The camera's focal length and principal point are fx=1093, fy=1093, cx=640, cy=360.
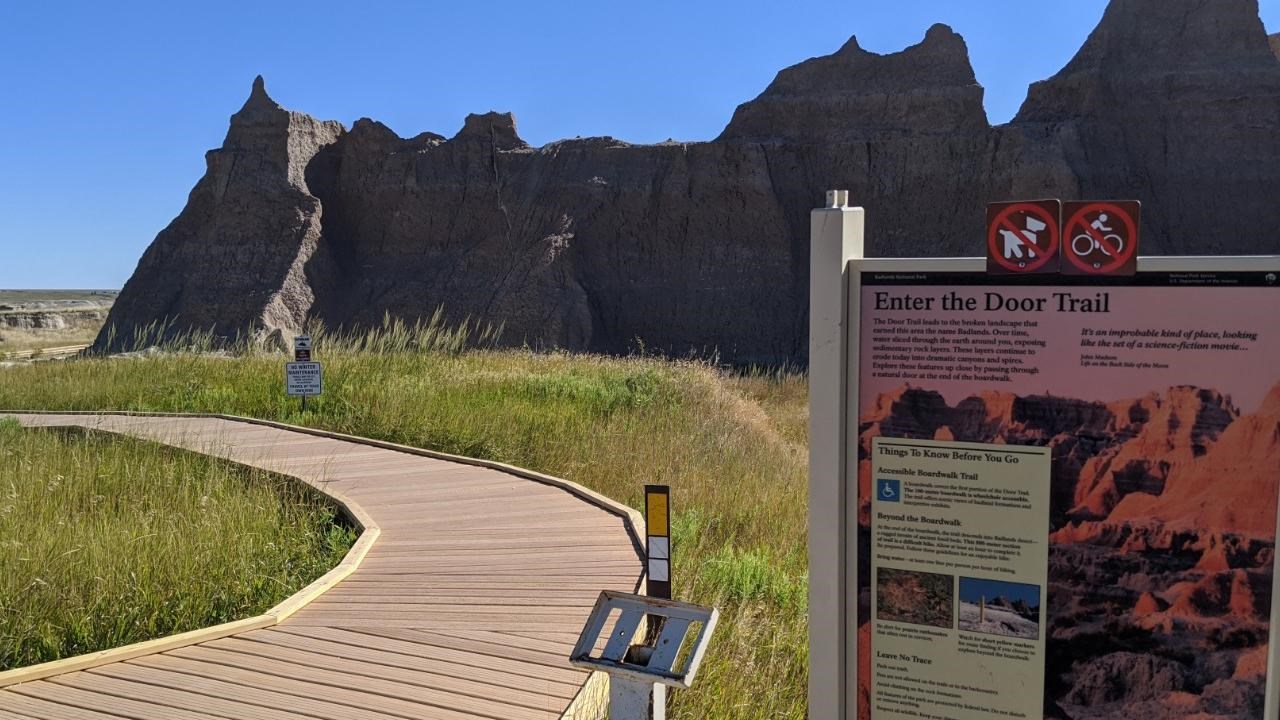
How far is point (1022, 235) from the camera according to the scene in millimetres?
2971

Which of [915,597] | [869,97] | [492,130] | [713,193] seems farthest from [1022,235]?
[492,130]

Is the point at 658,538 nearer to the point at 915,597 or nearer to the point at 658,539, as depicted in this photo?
the point at 658,539

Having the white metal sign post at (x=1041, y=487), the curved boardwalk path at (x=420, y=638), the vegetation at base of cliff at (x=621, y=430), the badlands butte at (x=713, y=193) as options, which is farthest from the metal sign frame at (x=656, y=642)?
the badlands butte at (x=713, y=193)

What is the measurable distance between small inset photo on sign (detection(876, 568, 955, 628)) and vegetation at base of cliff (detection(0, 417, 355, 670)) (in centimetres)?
328

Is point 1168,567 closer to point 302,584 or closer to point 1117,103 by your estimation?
point 302,584

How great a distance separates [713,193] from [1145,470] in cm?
3263

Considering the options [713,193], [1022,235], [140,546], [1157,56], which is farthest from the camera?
[1157,56]

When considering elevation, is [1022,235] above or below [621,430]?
above

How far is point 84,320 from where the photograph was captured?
220 ft

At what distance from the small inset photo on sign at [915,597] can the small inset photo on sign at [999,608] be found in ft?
0.14

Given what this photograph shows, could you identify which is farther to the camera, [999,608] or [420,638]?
[420,638]

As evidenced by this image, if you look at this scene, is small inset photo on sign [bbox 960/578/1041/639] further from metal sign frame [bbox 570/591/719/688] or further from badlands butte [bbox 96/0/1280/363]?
badlands butte [bbox 96/0/1280/363]

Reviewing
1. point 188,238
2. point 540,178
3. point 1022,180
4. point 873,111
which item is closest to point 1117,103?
point 1022,180

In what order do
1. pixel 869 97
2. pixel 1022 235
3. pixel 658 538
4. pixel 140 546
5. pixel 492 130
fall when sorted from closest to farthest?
pixel 1022 235 < pixel 658 538 < pixel 140 546 < pixel 869 97 < pixel 492 130
